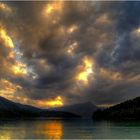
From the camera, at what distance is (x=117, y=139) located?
291ft

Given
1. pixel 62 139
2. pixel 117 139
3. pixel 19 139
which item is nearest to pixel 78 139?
pixel 62 139

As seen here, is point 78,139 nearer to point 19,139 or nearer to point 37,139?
point 37,139

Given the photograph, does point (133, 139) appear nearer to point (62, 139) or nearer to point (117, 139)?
point (117, 139)

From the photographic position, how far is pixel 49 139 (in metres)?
91.9

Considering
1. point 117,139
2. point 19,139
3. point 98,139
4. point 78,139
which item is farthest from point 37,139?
point 117,139

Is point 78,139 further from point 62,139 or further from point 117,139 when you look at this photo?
point 117,139

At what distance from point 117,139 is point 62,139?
58.5 ft

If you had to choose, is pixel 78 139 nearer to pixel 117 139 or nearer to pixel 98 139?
pixel 98 139

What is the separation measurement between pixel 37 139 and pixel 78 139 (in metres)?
13.0

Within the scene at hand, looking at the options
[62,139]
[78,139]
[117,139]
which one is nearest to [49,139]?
[62,139]

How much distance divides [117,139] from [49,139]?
2224cm

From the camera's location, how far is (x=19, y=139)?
287 feet

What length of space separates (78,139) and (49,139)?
398 inches

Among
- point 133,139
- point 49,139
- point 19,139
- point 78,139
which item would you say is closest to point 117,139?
point 133,139
